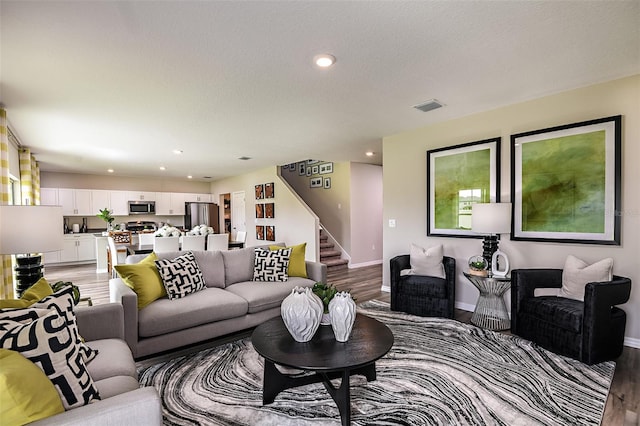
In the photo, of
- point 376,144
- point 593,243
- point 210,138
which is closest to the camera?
point 593,243

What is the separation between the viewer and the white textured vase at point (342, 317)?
1946 mm

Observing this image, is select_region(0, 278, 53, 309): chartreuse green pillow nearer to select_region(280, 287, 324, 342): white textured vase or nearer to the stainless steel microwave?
select_region(280, 287, 324, 342): white textured vase

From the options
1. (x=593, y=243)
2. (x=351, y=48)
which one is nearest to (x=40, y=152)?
(x=351, y=48)

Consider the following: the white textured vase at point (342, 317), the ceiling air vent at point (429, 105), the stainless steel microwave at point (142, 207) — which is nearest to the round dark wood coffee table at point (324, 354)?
the white textured vase at point (342, 317)

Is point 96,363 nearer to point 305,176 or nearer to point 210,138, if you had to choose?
point 210,138

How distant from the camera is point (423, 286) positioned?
143 inches

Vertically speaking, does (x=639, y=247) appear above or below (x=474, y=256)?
above

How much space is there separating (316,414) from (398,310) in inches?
85.8

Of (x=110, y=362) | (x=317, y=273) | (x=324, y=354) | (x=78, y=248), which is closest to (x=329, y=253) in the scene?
Answer: (x=317, y=273)

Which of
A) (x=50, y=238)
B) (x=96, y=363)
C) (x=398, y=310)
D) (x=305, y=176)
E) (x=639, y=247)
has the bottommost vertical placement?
(x=398, y=310)

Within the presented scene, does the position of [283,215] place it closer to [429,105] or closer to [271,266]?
[271,266]

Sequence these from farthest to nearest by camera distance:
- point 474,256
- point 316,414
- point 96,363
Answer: point 474,256 → point 316,414 → point 96,363

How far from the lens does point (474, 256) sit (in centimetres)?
371

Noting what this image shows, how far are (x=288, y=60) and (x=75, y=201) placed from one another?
8478 mm
